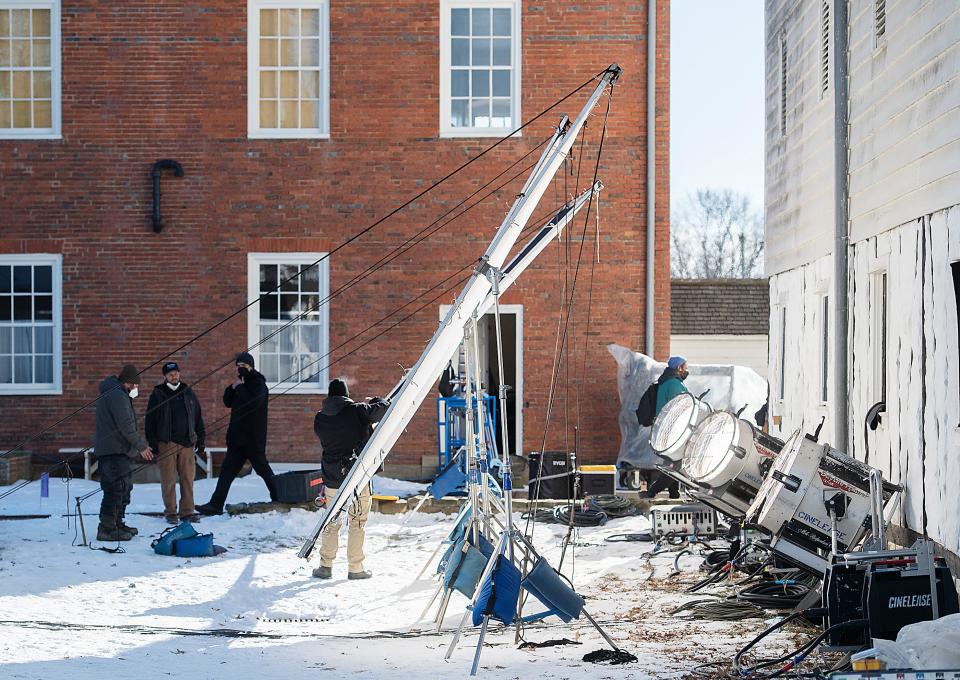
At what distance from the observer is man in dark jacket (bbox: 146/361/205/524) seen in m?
13.9

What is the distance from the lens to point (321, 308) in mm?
18750

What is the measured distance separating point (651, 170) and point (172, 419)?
811 cm

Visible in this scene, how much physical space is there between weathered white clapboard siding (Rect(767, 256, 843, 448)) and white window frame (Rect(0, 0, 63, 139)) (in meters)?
10.7

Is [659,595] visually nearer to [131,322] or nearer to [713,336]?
[131,322]

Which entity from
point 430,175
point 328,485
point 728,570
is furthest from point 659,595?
point 430,175

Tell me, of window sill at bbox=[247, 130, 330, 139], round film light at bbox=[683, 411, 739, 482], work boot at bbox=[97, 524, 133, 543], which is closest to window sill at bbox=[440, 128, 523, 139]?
window sill at bbox=[247, 130, 330, 139]

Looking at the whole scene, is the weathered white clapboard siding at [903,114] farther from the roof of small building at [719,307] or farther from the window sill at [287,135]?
the roof of small building at [719,307]

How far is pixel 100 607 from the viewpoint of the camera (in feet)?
33.4

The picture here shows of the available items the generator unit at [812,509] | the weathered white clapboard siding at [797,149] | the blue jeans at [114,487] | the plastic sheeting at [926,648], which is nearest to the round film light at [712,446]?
the generator unit at [812,509]

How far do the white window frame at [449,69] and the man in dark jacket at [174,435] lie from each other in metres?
6.38

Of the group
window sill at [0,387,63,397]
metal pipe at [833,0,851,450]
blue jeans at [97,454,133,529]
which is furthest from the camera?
window sill at [0,387,63,397]

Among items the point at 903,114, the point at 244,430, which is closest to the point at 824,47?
the point at 903,114

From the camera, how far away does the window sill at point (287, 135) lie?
1872 cm

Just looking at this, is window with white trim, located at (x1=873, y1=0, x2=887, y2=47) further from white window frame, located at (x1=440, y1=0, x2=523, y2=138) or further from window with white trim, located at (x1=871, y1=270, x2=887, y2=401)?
white window frame, located at (x1=440, y1=0, x2=523, y2=138)
